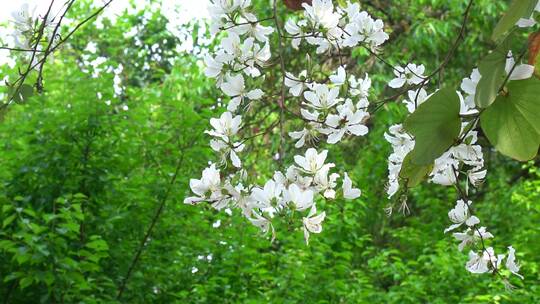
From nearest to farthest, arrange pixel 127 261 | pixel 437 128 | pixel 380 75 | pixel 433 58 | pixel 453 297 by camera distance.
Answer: pixel 437 128 → pixel 127 261 → pixel 453 297 → pixel 380 75 → pixel 433 58

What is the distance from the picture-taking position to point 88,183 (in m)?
2.93

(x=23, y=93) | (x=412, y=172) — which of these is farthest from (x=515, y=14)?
(x=23, y=93)

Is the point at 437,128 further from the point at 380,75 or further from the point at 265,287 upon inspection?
the point at 380,75

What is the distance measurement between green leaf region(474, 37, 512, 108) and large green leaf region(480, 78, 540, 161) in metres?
0.02

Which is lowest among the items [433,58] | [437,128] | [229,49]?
[437,128]

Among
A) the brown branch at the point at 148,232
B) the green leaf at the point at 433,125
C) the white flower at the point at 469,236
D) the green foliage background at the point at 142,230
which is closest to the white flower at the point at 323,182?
the white flower at the point at 469,236

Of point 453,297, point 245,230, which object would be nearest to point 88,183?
point 245,230

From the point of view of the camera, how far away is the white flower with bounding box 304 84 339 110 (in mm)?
1033

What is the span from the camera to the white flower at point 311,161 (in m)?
0.96

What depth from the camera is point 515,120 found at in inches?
25.0

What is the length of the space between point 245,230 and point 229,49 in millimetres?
1965

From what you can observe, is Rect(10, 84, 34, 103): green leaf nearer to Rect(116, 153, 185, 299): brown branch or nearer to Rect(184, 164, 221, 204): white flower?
Rect(184, 164, 221, 204): white flower

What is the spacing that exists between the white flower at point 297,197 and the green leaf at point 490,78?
1.08 feet

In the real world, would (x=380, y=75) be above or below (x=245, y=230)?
above
